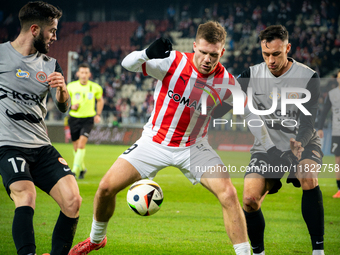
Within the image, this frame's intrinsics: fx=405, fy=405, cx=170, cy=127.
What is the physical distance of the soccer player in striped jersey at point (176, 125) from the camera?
13.0 feet

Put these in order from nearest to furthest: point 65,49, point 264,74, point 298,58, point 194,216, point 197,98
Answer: point 197,98
point 264,74
point 194,216
point 298,58
point 65,49

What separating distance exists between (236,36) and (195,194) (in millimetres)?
18027

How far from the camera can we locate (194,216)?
6195mm

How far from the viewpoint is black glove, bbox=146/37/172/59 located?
374cm

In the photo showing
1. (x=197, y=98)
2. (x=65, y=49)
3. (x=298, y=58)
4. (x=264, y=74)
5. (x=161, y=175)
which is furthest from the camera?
(x=65, y=49)

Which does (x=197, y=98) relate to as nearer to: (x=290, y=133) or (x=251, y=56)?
(x=290, y=133)

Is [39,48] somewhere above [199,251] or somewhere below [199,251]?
above

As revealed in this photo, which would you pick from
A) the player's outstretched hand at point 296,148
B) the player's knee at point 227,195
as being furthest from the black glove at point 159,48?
the player's outstretched hand at point 296,148

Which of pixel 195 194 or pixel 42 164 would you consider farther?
pixel 195 194

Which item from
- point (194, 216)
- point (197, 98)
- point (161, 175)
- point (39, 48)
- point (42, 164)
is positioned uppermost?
point (39, 48)

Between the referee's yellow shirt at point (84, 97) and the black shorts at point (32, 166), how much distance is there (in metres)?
6.63

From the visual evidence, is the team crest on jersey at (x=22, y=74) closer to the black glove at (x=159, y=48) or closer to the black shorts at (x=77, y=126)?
the black glove at (x=159, y=48)

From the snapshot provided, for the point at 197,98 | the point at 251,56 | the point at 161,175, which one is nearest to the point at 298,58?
the point at 251,56

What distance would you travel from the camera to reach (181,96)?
4207 millimetres
